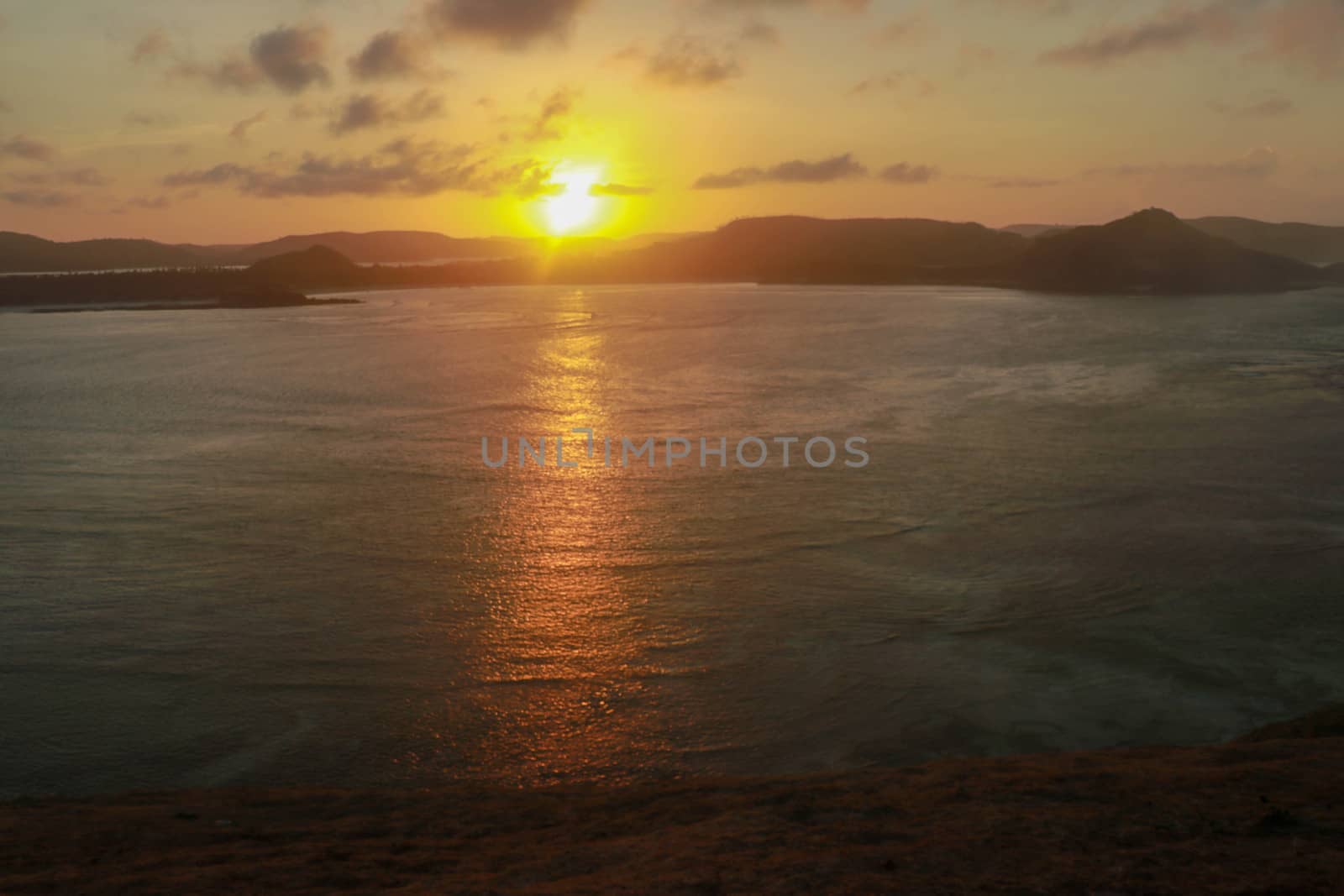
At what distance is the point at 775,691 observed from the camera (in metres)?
7.79

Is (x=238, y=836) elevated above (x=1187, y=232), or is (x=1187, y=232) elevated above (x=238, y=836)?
(x=1187, y=232)

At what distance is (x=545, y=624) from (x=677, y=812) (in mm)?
3846

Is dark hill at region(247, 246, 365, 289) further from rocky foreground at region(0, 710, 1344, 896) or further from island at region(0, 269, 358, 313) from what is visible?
rocky foreground at region(0, 710, 1344, 896)

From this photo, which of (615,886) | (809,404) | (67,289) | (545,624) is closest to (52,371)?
(809,404)

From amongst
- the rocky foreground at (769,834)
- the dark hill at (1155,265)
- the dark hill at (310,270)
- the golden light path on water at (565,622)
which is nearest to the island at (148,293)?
the dark hill at (310,270)

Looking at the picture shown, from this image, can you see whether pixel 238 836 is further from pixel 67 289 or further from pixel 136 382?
pixel 67 289

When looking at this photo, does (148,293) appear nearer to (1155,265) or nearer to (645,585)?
(1155,265)

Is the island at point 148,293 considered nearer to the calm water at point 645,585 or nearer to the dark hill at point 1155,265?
the calm water at point 645,585

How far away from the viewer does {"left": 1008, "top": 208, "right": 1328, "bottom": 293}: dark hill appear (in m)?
69.9

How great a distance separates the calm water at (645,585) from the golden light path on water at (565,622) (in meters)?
0.04

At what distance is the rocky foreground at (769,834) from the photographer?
4418mm

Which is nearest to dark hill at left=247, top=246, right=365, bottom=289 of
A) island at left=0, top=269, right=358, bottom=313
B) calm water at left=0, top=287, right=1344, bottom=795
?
island at left=0, top=269, right=358, bottom=313

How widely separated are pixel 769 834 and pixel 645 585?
5220 mm

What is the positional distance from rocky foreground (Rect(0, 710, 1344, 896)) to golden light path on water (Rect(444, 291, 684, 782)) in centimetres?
86
